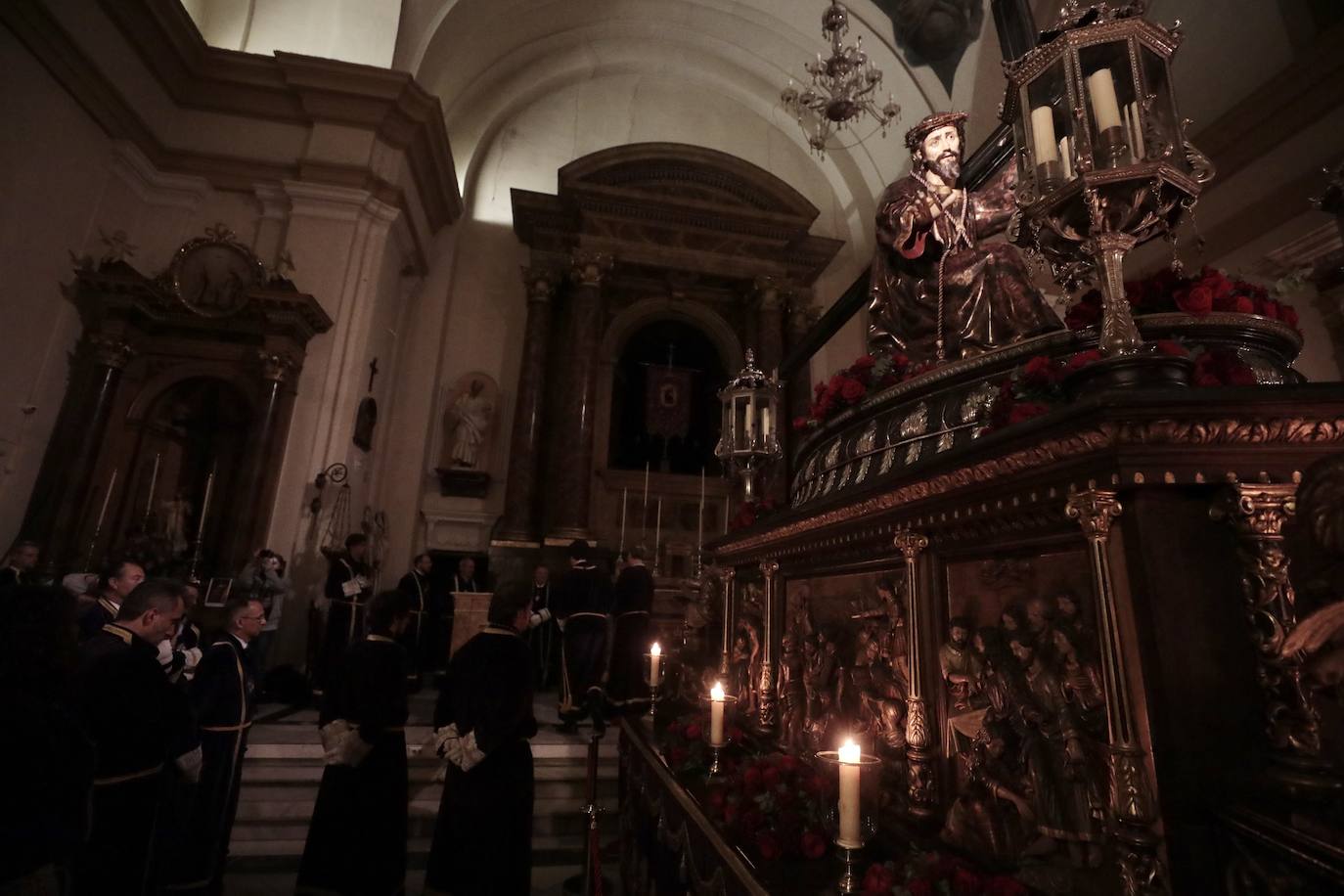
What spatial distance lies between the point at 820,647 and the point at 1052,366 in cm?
132

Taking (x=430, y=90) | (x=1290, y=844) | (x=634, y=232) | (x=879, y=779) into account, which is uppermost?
(x=430, y=90)

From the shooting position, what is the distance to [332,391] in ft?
24.0

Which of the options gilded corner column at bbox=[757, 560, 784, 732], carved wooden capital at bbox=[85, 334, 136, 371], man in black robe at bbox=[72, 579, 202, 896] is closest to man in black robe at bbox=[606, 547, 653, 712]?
gilded corner column at bbox=[757, 560, 784, 732]

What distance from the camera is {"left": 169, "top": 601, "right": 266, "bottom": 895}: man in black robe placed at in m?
3.01

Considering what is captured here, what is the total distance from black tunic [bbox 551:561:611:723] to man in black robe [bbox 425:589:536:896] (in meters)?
2.44

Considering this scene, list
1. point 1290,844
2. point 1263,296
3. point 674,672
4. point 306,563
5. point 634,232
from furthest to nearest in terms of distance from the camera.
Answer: point 634,232 < point 306,563 < point 674,672 < point 1263,296 < point 1290,844

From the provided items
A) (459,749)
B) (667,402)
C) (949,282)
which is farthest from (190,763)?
(667,402)

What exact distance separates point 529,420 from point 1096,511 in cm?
910

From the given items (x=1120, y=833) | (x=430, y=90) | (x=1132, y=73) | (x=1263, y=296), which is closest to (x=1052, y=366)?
(x=1263, y=296)

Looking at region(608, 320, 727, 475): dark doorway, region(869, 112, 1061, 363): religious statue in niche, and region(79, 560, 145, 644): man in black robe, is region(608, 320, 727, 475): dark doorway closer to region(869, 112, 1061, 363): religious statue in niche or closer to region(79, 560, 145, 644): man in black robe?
region(869, 112, 1061, 363): religious statue in niche

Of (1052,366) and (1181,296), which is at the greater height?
(1181,296)

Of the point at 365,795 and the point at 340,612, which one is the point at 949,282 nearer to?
the point at 365,795

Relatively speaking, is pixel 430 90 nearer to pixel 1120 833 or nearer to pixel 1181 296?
pixel 1181 296

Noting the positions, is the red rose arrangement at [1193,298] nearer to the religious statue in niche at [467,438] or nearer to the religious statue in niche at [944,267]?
the religious statue in niche at [944,267]
